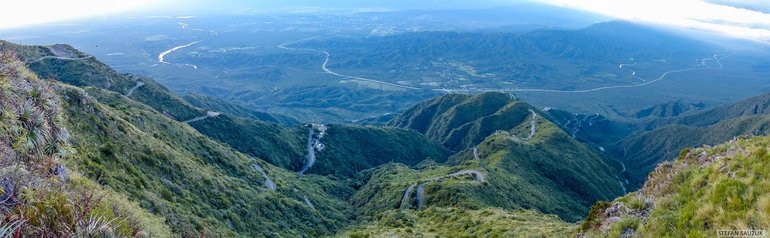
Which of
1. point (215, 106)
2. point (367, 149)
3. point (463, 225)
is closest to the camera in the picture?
point (463, 225)

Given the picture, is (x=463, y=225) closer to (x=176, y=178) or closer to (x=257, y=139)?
(x=176, y=178)

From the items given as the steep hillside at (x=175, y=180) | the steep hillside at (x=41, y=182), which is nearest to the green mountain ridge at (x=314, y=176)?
the steep hillside at (x=41, y=182)

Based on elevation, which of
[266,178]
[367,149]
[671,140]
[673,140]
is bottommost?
[671,140]

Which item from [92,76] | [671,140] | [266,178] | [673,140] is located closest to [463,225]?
[266,178]

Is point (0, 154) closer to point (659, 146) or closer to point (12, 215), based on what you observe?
point (12, 215)

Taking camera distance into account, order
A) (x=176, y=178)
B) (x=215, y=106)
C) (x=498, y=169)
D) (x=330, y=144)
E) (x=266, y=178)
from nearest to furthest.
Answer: (x=176, y=178) < (x=266, y=178) < (x=498, y=169) < (x=330, y=144) < (x=215, y=106)

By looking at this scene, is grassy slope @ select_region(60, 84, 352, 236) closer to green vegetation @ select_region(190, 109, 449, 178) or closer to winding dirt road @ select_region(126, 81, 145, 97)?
green vegetation @ select_region(190, 109, 449, 178)

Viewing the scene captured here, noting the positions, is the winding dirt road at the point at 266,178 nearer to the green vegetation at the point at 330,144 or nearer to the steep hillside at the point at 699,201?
the green vegetation at the point at 330,144

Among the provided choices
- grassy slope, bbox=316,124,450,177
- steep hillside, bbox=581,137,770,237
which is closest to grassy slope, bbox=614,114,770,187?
grassy slope, bbox=316,124,450,177
